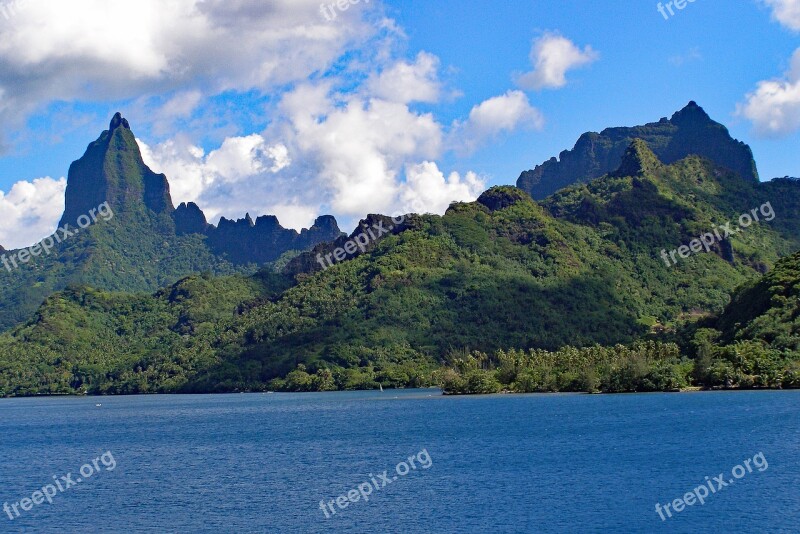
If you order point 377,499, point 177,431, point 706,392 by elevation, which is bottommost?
point 706,392

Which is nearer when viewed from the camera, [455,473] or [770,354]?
[455,473]

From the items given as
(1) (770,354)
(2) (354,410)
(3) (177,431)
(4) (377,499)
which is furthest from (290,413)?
(4) (377,499)

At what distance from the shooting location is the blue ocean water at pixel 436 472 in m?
73.6

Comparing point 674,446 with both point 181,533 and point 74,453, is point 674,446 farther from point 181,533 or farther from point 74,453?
point 74,453

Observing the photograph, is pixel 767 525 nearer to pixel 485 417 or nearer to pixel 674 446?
pixel 674 446

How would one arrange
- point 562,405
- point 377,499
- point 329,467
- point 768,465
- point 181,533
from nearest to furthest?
point 181,533 → point 377,499 → point 768,465 → point 329,467 → point 562,405

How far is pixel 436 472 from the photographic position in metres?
98.0

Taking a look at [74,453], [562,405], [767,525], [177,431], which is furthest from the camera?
[562,405]

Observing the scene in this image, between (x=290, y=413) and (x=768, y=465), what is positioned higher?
(x=290, y=413)

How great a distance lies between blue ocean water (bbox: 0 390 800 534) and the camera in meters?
73.6

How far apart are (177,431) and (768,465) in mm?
101552

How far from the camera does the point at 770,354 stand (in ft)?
629

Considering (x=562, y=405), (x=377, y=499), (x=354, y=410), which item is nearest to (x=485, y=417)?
(x=562, y=405)

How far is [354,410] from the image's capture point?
19975 centimetres
